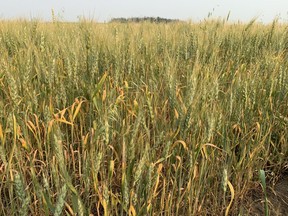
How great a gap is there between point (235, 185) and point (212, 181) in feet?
0.37

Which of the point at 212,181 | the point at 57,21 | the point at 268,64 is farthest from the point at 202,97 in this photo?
the point at 57,21

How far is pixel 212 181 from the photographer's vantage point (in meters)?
1.17

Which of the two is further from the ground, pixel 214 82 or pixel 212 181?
pixel 214 82

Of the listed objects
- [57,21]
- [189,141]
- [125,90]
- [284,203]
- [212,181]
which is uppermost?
[57,21]

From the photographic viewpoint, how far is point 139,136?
3.68 feet

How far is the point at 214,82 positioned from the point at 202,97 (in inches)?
2.9

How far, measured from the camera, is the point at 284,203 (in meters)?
1.24

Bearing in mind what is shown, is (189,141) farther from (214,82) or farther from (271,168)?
(271,168)

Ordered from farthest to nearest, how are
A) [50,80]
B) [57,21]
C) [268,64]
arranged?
[57,21] < [268,64] < [50,80]

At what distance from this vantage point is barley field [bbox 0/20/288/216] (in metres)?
0.92

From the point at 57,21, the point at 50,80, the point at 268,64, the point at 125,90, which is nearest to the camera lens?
the point at 50,80

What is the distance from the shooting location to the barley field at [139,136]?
0.92 m

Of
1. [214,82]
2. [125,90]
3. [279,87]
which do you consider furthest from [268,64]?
[125,90]

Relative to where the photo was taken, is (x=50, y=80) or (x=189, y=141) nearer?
(x=189, y=141)
